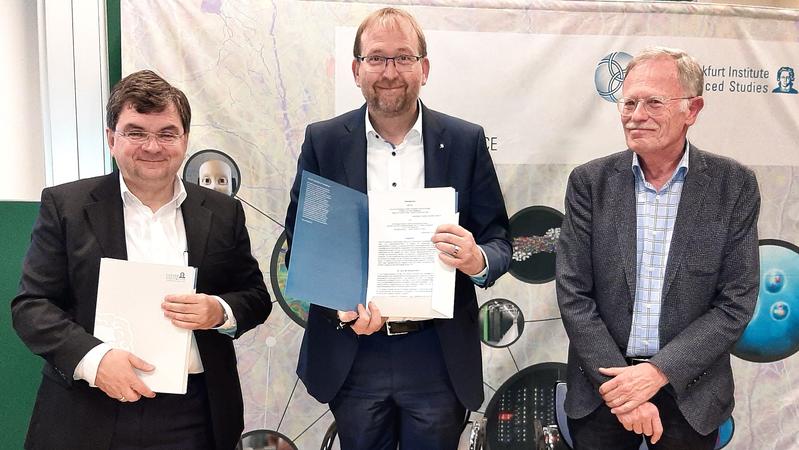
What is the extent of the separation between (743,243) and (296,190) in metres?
1.54

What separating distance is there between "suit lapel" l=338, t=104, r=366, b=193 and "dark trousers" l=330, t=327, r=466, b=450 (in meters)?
0.53

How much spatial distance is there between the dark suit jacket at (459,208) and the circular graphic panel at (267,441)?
Result: 1274mm

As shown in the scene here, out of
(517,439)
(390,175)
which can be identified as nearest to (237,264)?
(390,175)

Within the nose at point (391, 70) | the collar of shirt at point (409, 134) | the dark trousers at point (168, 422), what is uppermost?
the nose at point (391, 70)

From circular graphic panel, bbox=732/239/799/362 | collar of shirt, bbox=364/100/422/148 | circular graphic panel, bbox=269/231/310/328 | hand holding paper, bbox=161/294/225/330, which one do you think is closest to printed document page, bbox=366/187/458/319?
collar of shirt, bbox=364/100/422/148

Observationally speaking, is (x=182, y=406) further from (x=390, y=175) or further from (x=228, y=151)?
(x=228, y=151)

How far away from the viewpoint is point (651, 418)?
6.74ft

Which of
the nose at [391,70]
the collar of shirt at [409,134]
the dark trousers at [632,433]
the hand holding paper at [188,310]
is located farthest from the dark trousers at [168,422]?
the dark trousers at [632,433]

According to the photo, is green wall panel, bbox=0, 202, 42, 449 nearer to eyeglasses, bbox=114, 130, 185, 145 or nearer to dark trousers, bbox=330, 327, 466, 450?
eyeglasses, bbox=114, 130, 185, 145

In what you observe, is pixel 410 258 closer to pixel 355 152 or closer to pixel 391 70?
pixel 355 152

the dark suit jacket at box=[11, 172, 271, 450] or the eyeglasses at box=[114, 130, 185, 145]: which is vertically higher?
the eyeglasses at box=[114, 130, 185, 145]

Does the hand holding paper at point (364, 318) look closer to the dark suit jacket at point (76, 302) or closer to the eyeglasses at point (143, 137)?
the dark suit jacket at point (76, 302)

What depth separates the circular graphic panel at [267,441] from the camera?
11.1 ft

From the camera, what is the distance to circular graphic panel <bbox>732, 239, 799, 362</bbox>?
3.55 metres
